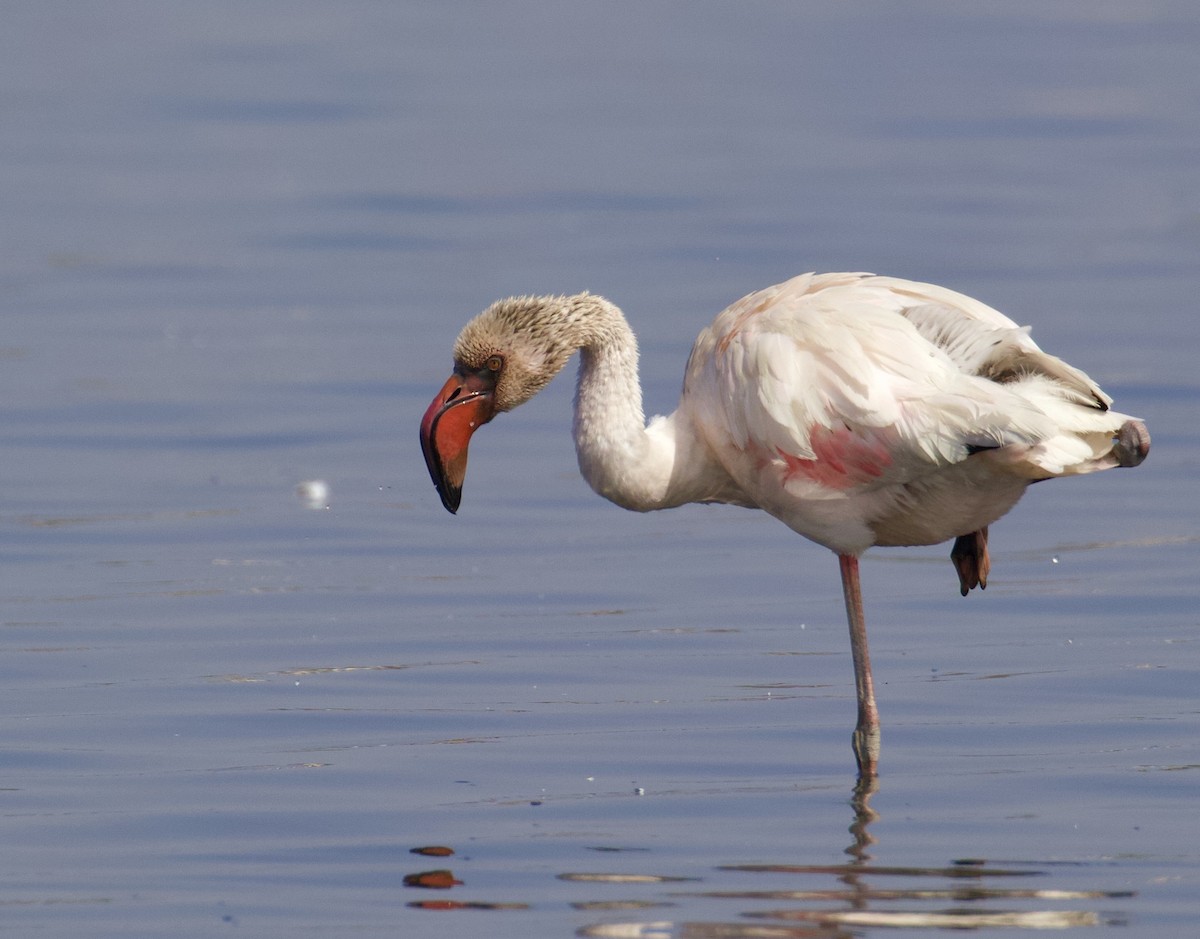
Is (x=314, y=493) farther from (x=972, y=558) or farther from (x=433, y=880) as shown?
(x=433, y=880)

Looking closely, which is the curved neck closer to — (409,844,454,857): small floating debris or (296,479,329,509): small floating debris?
(409,844,454,857): small floating debris

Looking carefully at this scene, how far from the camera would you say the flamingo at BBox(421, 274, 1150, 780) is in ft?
24.1

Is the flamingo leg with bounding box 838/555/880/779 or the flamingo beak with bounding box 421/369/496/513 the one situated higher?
the flamingo beak with bounding box 421/369/496/513

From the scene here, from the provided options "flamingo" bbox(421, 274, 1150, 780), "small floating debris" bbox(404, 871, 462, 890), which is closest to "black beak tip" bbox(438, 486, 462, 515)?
"flamingo" bbox(421, 274, 1150, 780)

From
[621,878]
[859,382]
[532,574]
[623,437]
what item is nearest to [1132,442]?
[859,382]

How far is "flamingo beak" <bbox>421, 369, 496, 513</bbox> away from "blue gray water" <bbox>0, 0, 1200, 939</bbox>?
88cm

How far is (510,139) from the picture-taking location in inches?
944

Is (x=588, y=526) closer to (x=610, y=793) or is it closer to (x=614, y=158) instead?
(x=610, y=793)

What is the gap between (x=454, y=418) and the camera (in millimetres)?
8336

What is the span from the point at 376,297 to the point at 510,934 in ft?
37.7

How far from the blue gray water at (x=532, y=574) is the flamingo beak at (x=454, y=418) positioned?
0.88m

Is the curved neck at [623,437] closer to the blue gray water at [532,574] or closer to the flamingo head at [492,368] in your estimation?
the flamingo head at [492,368]

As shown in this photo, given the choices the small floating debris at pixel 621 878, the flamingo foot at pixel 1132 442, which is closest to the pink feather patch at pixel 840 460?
the flamingo foot at pixel 1132 442

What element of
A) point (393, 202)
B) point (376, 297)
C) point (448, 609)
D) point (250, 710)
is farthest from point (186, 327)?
point (250, 710)
